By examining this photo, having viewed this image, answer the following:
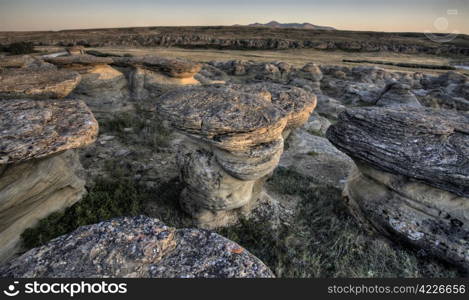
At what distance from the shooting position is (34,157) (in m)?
4.06

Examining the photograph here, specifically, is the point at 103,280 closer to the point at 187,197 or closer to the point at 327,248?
the point at 187,197

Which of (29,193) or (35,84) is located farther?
(35,84)

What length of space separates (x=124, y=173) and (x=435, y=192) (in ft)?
28.4

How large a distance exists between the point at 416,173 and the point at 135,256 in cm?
583

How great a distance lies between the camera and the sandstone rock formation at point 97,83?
42.5ft

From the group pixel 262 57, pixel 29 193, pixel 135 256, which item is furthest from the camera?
pixel 262 57

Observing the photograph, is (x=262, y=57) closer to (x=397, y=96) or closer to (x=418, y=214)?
(x=397, y=96)

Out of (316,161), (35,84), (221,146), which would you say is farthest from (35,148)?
(316,161)

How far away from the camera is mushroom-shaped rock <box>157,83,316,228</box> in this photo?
552cm

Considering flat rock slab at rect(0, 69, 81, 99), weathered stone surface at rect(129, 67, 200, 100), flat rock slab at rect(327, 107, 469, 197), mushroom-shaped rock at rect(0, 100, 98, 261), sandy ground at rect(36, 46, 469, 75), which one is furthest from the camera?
sandy ground at rect(36, 46, 469, 75)

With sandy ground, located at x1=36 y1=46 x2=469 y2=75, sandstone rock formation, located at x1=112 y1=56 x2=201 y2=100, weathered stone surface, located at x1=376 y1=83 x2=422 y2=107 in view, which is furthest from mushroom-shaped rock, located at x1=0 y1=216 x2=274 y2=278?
sandy ground, located at x1=36 y1=46 x2=469 y2=75

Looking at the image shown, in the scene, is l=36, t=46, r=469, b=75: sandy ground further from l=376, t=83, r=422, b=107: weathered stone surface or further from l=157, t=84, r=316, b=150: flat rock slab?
l=157, t=84, r=316, b=150: flat rock slab

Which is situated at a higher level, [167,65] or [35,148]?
[167,65]

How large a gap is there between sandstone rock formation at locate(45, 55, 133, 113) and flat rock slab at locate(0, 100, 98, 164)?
8.79 meters
